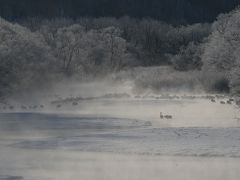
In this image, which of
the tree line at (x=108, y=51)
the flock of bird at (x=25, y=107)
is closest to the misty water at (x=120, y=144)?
the flock of bird at (x=25, y=107)

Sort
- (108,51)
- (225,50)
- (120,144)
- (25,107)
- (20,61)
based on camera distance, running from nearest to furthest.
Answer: (120,144) → (25,107) → (20,61) → (225,50) → (108,51)

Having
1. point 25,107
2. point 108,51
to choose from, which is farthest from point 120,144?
point 108,51

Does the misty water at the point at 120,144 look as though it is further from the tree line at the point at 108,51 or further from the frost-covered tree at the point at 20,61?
Answer: the frost-covered tree at the point at 20,61

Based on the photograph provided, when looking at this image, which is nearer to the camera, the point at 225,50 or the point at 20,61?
the point at 20,61

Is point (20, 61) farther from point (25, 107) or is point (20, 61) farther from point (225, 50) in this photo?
point (225, 50)

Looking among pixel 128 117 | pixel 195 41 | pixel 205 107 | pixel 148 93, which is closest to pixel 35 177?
pixel 128 117

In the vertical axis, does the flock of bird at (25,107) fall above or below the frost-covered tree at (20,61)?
below

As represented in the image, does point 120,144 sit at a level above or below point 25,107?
above

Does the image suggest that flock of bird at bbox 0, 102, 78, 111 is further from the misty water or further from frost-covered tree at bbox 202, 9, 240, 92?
frost-covered tree at bbox 202, 9, 240, 92

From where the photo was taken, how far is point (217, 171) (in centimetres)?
2125

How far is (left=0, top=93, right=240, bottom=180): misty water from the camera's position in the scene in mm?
21391

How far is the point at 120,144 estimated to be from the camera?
90.7ft

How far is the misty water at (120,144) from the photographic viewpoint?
70.2 feet

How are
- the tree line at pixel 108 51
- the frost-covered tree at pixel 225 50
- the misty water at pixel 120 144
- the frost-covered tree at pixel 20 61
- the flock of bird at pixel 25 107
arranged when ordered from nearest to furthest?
the misty water at pixel 120 144 < the flock of bird at pixel 25 107 < the frost-covered tree at pixel 20 61 < the tree line at pixel 108 51 < the frost-covered tree at pixel 225 50
